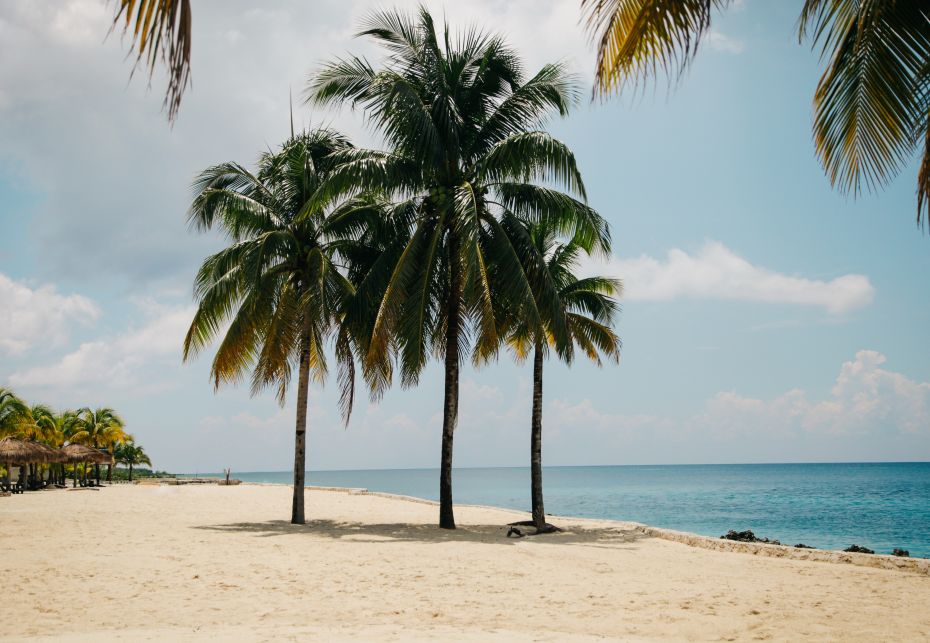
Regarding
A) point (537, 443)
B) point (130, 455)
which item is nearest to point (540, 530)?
point (537, 443)

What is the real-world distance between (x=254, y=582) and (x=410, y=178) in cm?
1029

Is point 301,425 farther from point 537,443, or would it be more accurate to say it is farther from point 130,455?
point 130,455

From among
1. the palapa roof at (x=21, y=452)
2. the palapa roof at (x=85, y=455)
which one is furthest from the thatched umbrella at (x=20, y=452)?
the palapa roof at (x=85, y=455)

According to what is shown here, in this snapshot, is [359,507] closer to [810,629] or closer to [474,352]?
[474,352]

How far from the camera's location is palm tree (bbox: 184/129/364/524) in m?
16.8

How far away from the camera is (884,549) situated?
29.0 m

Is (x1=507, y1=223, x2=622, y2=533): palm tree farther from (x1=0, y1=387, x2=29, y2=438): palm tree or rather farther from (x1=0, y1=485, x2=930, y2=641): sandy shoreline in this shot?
(x1=0, y1=387, x2=29, y2=438): palm tree

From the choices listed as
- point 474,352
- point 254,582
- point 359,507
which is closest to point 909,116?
point 254,582

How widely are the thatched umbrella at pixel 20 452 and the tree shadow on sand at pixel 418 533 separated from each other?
17.4 m

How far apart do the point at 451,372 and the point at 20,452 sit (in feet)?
74.6

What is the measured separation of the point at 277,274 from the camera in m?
17.5

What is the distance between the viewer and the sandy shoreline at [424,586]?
7.12m

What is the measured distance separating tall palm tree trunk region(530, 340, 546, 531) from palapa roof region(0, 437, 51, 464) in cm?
2320

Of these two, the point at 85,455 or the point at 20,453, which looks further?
the point at 85,455
